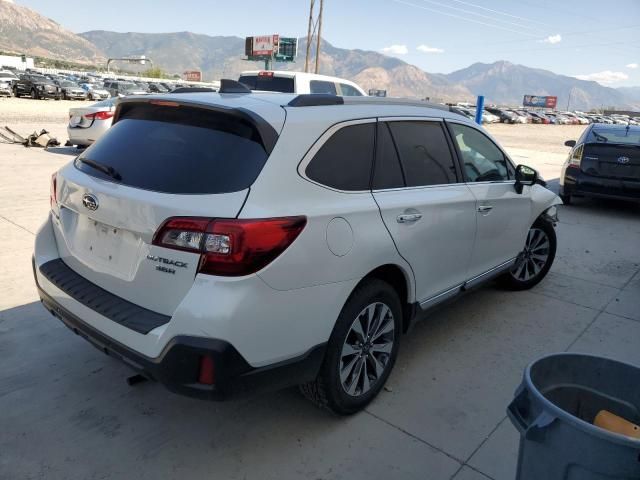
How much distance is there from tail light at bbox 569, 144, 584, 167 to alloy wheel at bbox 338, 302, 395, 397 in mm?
7413

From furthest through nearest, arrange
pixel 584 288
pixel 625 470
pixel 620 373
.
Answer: pixel 584 288
pixel 620 373
pixel 625 470

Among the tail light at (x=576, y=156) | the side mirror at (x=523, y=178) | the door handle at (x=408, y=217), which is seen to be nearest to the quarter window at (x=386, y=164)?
the door handle at (x=408, y=217)

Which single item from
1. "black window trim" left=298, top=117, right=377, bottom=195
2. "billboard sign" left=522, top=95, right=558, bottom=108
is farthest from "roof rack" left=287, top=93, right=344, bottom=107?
"billboard sign" left=522, top=95, right=558, bottom=108

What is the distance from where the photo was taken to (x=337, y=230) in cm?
250

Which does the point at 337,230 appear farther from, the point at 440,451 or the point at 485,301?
the point at 485,301

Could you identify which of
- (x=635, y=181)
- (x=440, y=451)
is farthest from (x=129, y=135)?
(x=635, y=181)

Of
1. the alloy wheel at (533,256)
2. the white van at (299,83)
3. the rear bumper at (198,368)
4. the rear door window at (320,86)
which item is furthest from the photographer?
the rear door window at (320,86)

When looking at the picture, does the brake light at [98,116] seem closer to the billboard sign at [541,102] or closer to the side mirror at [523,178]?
the side mirror at [523,178]

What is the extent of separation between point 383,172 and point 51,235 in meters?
1.96

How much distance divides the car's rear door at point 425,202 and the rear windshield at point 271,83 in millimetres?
6656

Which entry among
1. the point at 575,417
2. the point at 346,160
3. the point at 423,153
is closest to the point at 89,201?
the point at 346,160

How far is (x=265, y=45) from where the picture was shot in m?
59.2

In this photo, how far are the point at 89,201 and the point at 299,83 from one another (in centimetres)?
773

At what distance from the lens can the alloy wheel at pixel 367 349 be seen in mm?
2807
